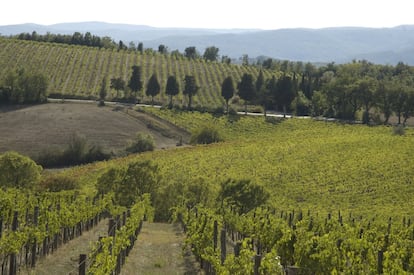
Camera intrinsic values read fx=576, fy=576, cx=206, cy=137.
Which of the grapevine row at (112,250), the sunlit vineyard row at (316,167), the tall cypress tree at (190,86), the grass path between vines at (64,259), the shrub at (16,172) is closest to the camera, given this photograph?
the grapevine row at (112,250)

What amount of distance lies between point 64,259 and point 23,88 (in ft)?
307

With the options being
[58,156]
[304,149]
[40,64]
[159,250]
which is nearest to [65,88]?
[40,64]

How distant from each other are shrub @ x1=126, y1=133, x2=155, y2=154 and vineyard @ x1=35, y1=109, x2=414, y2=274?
5.70 meters

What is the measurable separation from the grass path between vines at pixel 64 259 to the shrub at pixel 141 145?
174ft

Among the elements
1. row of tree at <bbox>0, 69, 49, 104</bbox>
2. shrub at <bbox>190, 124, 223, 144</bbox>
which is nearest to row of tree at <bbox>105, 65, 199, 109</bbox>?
row of tree at <bbox>0, 69, 49, 104</bbox>

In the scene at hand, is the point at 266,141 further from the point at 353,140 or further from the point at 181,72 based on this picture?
the point at 181,72

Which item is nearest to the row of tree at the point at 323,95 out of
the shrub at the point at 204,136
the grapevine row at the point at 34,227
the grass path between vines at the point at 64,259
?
the shrub at the point at 204,136

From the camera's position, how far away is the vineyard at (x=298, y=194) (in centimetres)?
1991

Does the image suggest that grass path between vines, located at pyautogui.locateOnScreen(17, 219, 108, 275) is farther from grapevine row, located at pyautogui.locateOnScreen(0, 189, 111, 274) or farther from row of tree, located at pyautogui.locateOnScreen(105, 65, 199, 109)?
row of tree, located at pyautogui.locateOnScreen(105, 65, 199, 109)

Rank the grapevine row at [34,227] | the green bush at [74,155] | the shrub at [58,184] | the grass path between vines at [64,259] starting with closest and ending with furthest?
the grapevine row at [34,227] → the grass path between vines at [64,259] → the shrub at [58,184] → the green bush at [74,155]

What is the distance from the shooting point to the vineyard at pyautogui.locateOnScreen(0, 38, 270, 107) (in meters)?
136

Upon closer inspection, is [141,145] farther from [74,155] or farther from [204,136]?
[204,136]

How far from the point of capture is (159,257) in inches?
1089

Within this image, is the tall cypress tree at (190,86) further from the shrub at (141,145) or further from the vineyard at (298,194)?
the shrub at (141,145)
